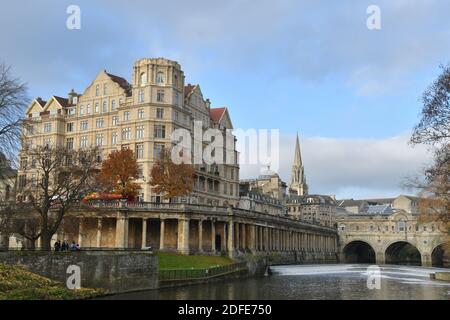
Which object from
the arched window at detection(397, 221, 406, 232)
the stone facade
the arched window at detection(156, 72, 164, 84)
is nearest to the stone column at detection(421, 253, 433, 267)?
the arched window at detection(397, 221, 406, 232)

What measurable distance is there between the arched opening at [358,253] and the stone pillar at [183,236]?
91.8 metres

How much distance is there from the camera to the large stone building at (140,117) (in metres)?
92.6

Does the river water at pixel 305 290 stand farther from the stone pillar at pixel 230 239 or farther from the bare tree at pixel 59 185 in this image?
the stone pillar at pixel 230 239

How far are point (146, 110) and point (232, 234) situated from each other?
2575 cm

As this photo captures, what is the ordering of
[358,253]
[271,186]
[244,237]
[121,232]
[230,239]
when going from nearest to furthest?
[121,232], [230,239], [244,237], [358,253], [271,186]

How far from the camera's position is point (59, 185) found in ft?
189

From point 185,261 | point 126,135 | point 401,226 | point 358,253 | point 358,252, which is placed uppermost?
point 126,135

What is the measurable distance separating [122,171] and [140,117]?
51.3 feet

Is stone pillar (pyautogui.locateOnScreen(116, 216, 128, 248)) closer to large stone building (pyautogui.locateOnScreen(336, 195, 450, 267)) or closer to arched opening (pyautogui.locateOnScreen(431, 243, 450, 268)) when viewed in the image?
large stone building (pyautogui.locateOnScreen(336, 195, 450, 267))

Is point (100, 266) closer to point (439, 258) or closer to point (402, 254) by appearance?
point (439, 258)

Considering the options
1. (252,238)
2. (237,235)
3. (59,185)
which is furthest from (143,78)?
(59,185)
